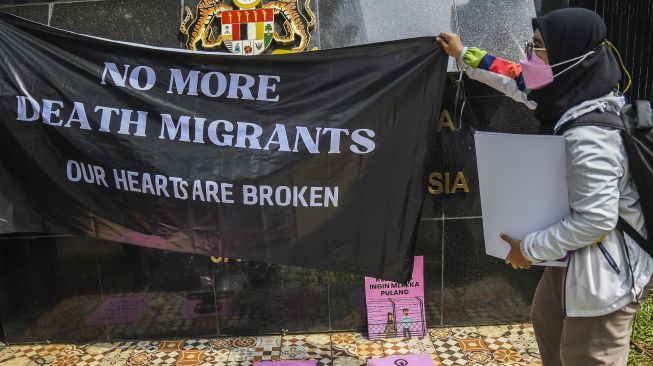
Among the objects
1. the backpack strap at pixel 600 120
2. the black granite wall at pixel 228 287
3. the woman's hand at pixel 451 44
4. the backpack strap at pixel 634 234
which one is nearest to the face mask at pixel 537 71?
the backpack strap at pixel 600 120

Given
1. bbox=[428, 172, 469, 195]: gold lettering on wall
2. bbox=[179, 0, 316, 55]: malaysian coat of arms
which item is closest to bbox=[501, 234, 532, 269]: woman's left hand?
bbox=[428, 172, 469, 195]: gold lettering on wall

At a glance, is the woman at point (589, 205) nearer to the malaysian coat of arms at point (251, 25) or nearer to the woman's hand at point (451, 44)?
the woman's hand at point (451, 44)

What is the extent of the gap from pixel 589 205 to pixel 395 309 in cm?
220

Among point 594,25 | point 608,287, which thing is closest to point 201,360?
point 608,287

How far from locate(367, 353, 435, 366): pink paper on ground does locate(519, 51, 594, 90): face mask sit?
2.05 metres

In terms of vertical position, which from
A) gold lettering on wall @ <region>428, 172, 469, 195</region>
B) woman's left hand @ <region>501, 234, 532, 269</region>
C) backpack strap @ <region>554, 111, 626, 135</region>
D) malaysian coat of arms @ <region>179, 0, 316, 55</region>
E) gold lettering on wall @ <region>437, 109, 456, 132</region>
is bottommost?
woman's left hand @ <region>501, 234, 532, 269</region>

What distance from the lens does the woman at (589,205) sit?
1.82 meters

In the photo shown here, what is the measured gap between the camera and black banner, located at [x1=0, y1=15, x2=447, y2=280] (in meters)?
2.53

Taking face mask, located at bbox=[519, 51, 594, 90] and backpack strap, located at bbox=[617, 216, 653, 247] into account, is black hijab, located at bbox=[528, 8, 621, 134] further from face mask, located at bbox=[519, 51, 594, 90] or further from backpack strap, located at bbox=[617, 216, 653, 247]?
backpack strap, located at bbox=[617, 216, 653, 247]

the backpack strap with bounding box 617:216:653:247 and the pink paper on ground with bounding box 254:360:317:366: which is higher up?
the backpack strap with bounding box 617:216:653:247

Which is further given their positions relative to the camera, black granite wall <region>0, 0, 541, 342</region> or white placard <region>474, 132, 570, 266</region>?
black granite wall <region>0, 0, 541, 342</region>

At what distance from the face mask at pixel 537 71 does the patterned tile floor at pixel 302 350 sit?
6.89 feet

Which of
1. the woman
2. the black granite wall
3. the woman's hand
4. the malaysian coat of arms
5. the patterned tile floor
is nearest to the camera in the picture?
the woman

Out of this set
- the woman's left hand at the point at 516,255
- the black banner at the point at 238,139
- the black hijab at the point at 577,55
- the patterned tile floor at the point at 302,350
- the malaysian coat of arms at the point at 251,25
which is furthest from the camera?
the patterned tile floor at the point at 302,350
